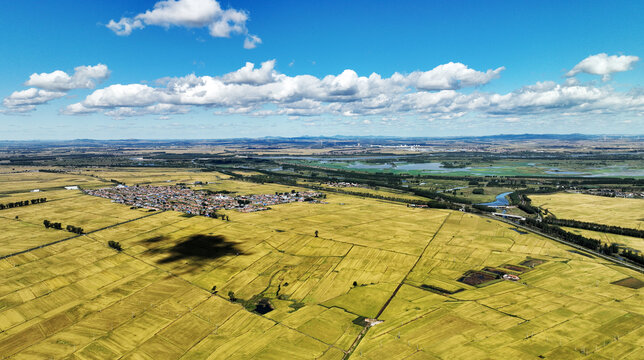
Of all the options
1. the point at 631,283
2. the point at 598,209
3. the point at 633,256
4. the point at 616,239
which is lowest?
the point at 631,283

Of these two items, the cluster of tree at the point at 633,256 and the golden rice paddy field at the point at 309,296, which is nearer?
the golden rice paddy field at the point at 309,296

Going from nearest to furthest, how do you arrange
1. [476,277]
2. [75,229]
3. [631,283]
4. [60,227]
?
[631,283] < [476,277] < [75,229] < [60,227]

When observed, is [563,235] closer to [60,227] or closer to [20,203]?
[60,227]

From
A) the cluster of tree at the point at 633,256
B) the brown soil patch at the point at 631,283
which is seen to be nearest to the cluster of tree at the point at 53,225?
the brown soil patch at the point at 631,283

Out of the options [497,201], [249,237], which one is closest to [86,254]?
[249,237]

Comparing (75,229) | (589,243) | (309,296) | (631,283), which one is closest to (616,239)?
(589,243)

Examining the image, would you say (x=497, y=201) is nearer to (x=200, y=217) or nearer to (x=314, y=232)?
(x=314, y=232)

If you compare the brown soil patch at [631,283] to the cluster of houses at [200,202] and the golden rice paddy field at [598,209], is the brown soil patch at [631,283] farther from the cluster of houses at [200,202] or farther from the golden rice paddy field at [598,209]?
the cluster of houses at [200,202]
